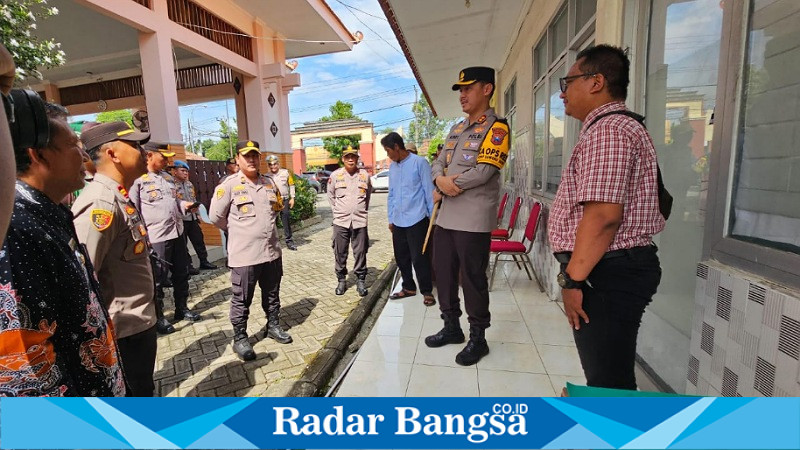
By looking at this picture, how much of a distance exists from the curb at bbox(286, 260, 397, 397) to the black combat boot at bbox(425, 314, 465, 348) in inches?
29.5

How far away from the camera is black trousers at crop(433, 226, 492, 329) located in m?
2.46

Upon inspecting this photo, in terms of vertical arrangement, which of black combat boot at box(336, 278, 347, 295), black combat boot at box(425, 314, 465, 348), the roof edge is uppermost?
the roof edge

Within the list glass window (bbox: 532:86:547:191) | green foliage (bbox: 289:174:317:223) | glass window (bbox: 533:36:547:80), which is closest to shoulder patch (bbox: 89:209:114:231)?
glass window (bbox: 532:86:547:191)

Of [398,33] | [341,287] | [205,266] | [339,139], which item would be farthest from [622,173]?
[339,139]

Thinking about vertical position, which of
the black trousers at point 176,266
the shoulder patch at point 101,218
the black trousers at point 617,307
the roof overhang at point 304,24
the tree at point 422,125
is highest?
the tree at point 422,125

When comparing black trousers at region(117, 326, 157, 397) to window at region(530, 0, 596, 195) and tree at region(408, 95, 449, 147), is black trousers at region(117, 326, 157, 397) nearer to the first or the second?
window at region(530, 0, 596, 195)

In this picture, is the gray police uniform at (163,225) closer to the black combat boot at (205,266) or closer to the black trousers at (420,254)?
the black combat boot at (205,266)

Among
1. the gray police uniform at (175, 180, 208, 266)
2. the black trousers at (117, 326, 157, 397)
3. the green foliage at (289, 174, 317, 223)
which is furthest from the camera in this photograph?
the green foliage at (289, 174, 317, 223)

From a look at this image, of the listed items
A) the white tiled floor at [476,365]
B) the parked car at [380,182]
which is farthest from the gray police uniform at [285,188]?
the parked car at [380,182]

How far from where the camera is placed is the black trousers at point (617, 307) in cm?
132

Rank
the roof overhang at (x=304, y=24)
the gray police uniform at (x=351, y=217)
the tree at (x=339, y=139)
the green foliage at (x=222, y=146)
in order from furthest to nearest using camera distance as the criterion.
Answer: the green foliage at (x=222, y=146), the tree at (x=339, y=139), the roof overhang at (x=304, y=24), the gray police uniform at (x=351, y=217)

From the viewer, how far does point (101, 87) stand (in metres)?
10.4

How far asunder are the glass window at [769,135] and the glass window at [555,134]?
2321mm

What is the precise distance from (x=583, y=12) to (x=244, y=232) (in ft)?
11.5
